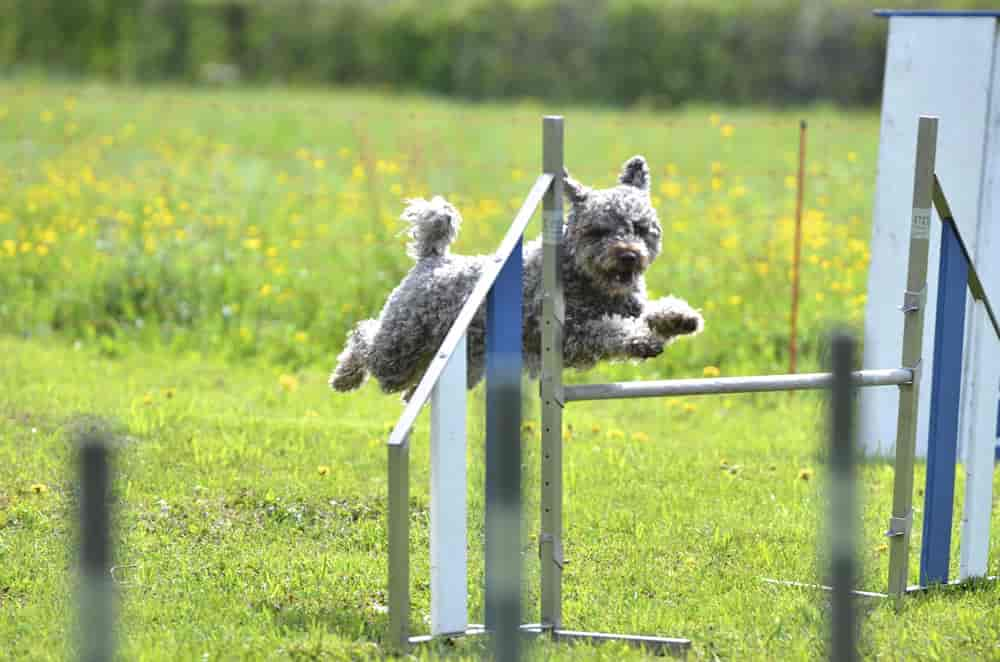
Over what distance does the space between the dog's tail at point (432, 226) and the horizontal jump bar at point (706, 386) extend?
837mm

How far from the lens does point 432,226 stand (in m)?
4.61

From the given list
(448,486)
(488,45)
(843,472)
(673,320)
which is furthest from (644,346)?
(488,45)

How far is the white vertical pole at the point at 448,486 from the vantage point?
3.81 meters

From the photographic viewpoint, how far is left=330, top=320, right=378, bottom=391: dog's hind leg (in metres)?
4.76

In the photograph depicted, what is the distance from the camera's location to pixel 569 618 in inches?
175

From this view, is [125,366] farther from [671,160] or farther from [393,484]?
[671,160]

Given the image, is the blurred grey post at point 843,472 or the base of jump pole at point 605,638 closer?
the blurred grey post at point 843,472

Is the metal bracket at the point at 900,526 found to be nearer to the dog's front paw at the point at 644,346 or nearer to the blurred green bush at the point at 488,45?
the dog's front paw at the point at 644,346

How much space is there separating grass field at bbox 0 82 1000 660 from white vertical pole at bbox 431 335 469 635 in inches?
7.5

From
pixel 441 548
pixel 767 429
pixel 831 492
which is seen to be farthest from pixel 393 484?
pixel 767 429

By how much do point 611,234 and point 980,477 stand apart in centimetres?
162

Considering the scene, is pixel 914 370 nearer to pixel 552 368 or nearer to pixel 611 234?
pixel 611 234

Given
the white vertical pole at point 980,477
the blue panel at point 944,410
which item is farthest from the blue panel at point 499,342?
the white vertical pole at point 980,477

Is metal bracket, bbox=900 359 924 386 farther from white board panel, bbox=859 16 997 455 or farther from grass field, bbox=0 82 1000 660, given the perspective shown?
white board panel, bbox=859 16 997 455
